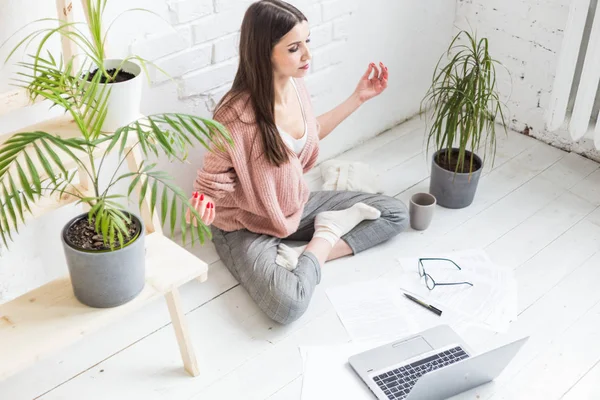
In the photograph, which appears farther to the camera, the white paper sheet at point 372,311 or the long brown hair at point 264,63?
the white paper sheet at point 372,311

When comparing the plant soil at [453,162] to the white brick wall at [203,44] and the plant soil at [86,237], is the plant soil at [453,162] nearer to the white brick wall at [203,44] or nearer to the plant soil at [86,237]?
the white brick wall at [203,44]

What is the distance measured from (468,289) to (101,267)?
1.03 m

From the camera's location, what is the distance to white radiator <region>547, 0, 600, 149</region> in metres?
2.17

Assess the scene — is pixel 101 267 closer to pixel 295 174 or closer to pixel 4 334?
pixel 4 334

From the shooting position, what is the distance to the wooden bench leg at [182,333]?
5.21 ft

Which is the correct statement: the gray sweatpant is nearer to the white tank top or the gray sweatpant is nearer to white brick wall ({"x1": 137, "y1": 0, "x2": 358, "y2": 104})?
the white tank top

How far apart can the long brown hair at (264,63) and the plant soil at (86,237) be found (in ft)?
1.82

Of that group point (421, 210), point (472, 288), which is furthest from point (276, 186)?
point (472, 288)

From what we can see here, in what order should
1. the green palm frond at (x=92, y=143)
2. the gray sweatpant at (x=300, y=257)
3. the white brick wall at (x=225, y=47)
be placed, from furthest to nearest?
the white brick wall at (x=225, y=47) < the gray sweatpant at (x=300, y=257) < the green palm frond at (x=92, y=143)

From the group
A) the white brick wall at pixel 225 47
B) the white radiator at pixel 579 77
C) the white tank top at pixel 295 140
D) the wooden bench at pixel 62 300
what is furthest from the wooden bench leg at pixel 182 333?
the white radiator at pixel 579 77

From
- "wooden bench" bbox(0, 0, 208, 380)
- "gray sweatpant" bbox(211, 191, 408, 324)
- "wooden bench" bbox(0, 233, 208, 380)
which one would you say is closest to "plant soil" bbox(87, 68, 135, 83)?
"wooden bench" bbox(0, 0, 208, 380)

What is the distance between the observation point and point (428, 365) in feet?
5.28

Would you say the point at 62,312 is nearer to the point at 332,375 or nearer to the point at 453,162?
the point at 332,375

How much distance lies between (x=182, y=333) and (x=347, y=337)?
41 cm
